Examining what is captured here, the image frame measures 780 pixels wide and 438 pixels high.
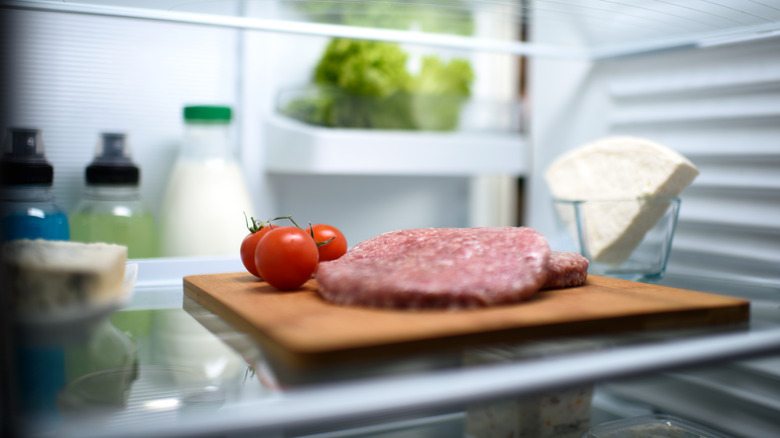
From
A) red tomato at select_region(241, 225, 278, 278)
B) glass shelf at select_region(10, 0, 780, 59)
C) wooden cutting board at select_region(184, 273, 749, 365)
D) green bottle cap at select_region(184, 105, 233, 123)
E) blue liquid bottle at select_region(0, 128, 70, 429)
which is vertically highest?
glass shelf at select_region(10, 0, 780, 59)

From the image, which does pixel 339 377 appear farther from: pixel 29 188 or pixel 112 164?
pixel 112 164

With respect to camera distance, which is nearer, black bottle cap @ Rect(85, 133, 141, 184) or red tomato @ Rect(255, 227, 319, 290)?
red tomato @ Rect(255, 227, 319, 290)

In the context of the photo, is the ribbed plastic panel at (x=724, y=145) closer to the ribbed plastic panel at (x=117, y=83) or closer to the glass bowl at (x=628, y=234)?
the glass bowl at (x=628, y=234)

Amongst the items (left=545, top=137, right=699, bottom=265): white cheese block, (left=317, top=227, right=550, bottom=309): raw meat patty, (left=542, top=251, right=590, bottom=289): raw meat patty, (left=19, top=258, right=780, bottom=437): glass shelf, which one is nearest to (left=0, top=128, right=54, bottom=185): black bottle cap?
(left=19, top=258, right=780, bottom=437): glass shelf

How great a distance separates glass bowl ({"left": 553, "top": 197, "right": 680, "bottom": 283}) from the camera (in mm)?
830

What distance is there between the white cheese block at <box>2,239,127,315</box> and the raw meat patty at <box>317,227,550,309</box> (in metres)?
0.19

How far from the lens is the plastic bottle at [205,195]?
3.49 feet

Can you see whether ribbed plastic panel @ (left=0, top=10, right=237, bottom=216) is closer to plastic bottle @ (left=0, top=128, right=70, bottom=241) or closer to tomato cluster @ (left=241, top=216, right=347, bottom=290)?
plastic bottle @ (left=0, top=128, right=70, bottom=241)

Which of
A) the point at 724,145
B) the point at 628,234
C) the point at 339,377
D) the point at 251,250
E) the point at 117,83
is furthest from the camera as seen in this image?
the point at 117,83

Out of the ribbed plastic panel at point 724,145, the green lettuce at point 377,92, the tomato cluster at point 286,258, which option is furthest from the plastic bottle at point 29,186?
the ribbed plastic panel at point 724,145

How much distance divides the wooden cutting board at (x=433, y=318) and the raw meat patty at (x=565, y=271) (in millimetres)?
10

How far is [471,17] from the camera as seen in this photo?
0.96 metres

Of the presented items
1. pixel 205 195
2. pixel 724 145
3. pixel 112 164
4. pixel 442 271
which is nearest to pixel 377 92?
pixel 205 195

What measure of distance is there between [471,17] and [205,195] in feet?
1.67
